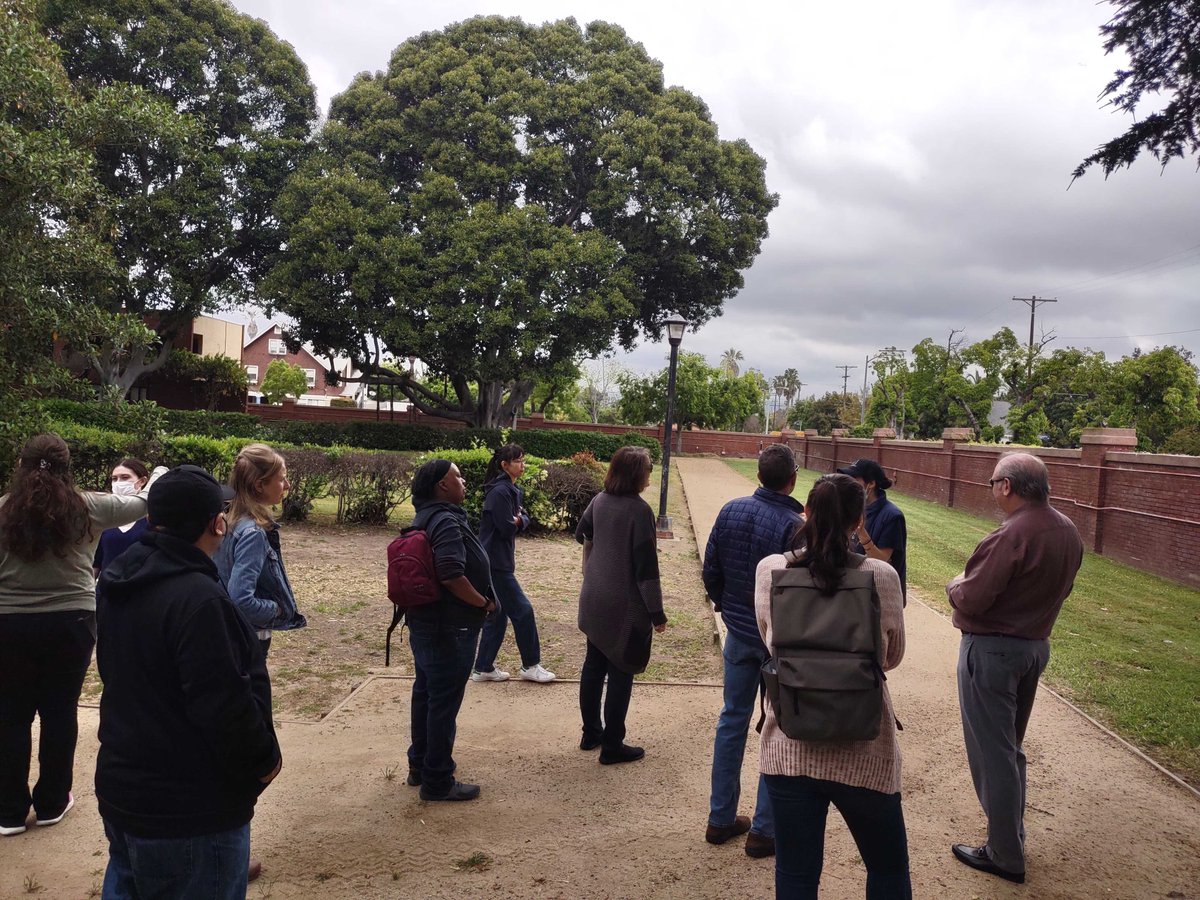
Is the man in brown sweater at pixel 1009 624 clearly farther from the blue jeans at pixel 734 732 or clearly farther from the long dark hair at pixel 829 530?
the long dark hair at pixel 829 530

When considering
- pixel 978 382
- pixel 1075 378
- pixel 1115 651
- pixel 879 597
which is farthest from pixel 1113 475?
pixel 978 382

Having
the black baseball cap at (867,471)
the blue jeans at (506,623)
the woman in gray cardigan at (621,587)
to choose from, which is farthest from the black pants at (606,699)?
the black baseball cap at (867,471)

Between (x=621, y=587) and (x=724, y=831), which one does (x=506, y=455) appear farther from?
(x=724, y=831)

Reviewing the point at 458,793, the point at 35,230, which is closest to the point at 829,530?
the point at 458,793

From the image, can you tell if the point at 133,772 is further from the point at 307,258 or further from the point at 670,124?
the point at 670,124

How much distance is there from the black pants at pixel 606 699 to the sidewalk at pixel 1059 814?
31.5 inches

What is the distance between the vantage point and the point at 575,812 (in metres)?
4.32

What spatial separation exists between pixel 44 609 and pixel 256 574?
0.95m

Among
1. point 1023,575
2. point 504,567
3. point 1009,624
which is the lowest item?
point 504,567

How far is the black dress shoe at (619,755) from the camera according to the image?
195 inches

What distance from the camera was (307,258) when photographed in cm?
2744

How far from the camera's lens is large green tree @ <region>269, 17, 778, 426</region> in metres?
27.0

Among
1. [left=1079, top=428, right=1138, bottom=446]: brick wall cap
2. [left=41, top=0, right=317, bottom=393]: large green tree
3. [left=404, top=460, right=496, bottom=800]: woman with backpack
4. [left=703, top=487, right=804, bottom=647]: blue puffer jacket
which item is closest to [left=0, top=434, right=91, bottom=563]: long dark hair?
[left=404, top=460, right=496, bottom=800]: woman with backpack

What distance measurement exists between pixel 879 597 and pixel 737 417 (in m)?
57.7
